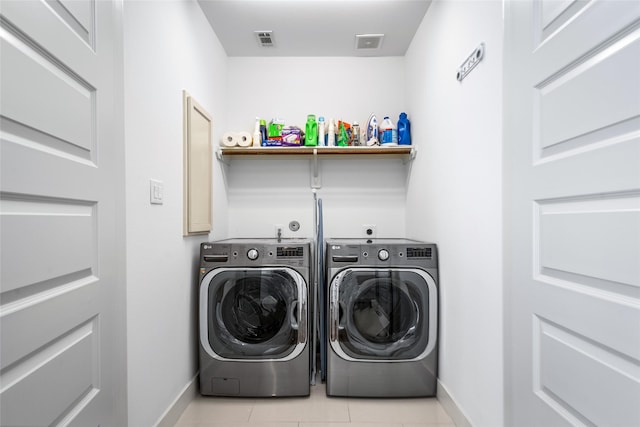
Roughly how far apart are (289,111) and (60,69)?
1991mm

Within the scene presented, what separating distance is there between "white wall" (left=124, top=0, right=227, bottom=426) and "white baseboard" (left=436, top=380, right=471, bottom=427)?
1.50 m

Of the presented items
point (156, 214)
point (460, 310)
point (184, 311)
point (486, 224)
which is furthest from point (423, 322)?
point (156, 214)

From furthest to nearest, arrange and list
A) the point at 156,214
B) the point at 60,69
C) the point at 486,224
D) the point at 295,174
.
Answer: the point at 295,174, the point at 156,214, the point at 486,224, the point at 60,69

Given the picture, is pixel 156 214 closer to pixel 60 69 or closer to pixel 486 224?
pixel 60 69

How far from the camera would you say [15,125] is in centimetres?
72

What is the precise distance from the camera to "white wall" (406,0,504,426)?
4.37 ft

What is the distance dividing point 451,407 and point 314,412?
768 millimetres

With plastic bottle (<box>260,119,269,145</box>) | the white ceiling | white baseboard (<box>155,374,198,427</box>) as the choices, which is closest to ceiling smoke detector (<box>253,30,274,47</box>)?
the white ceiling

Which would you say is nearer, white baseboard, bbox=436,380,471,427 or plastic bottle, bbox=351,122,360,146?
white baseboard, bbox=436,380,471,427

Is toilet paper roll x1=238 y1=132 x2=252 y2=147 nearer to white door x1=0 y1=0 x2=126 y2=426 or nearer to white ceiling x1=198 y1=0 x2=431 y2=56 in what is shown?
white ceiling x1=198 y1=0 x2=431 y2=56

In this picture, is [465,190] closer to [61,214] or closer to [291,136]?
[291,136]

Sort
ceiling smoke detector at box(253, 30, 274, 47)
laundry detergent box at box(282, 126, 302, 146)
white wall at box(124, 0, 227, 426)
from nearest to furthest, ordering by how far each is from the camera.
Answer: white wall at box(124, 0, 227, 426)
ceiling smoke detector at box(253, 30, 274, 47)
laundry detergent box at box(282, 126, 302, 146)

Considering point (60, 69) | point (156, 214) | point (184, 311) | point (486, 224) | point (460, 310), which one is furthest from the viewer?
point (184, 311)

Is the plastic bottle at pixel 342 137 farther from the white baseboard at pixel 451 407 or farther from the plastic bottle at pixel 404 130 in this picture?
the white baseboard at pixel 451 407
